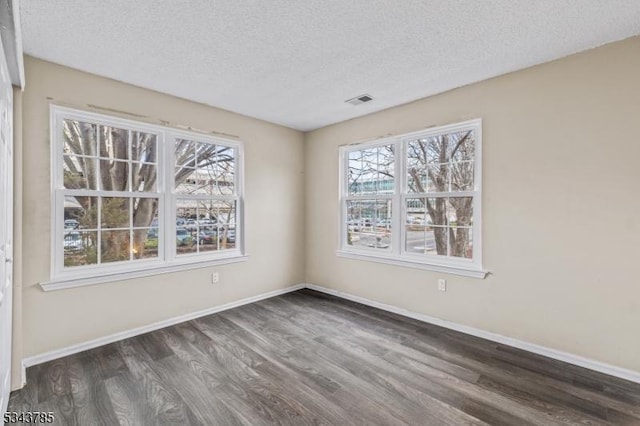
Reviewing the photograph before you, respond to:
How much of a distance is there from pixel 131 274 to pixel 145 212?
65 cm

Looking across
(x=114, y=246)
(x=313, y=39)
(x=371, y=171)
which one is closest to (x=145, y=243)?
(x=114, y=246)

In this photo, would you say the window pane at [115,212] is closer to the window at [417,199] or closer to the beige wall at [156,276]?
the beige wall at [156,276]

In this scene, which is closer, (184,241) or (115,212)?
(115,212)

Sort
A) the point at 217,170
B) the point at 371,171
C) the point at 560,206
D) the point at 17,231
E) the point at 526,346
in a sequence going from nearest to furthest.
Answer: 1. the point at 17,231
2. the point at 560,206
3. the point at 526,346
4. the point at 217,170
5. the point at 371,171

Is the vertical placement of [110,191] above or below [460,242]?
above

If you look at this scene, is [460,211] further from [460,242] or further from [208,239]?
[208,239]

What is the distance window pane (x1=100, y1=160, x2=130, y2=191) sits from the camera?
289 centimetres

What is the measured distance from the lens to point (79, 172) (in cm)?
276

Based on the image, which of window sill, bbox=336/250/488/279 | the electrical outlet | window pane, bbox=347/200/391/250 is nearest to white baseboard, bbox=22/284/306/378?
window sill, bbox=336/250/488/279

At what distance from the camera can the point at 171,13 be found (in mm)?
1929

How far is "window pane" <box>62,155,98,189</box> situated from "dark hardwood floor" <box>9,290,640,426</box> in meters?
1.51

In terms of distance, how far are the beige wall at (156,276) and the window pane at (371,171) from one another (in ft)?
3.06

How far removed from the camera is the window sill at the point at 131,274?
8.44ft

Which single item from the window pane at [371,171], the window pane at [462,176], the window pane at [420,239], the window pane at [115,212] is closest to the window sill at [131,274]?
the window pane at [115,212]
